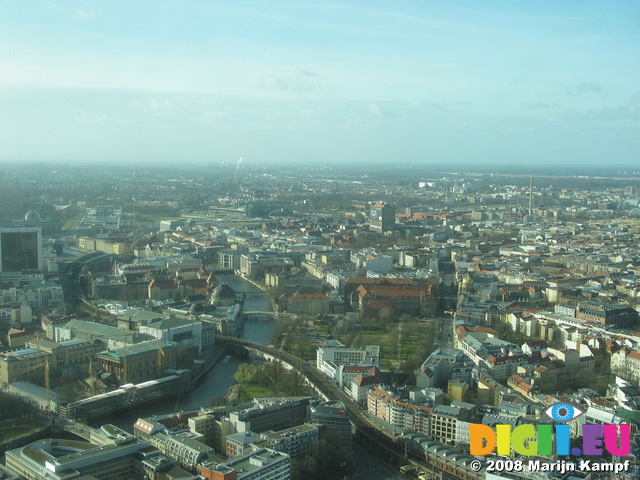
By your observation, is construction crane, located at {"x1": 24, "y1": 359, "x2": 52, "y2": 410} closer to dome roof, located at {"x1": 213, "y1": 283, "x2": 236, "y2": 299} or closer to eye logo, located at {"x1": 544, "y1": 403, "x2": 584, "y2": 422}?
dome roof, located at {"x1": 213, "y1": 283, "x2": 236, "y2": 299}

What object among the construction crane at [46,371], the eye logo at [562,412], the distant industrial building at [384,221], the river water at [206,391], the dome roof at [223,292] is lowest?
the river water at [206,391]

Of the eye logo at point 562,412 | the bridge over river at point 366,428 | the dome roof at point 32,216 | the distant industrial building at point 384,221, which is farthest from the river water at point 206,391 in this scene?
the distant industrial building at point 384,221

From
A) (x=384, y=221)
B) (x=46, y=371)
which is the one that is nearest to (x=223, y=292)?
(x=46, y=371)

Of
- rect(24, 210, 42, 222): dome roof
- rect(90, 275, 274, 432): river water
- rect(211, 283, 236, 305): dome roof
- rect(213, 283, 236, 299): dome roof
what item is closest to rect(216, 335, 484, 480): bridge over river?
rect(90, 275, 274, 432): river water

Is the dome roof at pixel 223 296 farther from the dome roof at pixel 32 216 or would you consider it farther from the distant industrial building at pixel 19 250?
the dome roof at pixel 32 216

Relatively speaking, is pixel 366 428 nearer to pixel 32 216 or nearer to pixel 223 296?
pixel 223 296
